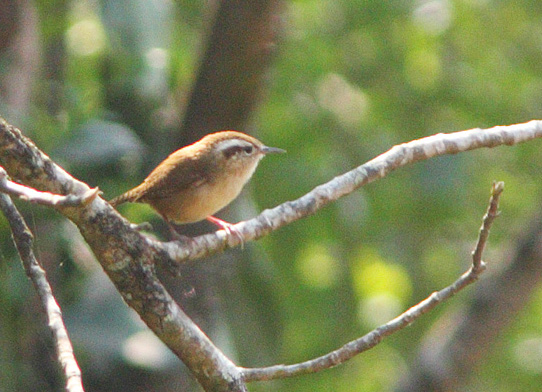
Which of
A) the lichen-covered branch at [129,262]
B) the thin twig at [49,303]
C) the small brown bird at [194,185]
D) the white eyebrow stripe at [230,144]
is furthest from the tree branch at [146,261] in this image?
the white eyebrow stripe at [230,144]

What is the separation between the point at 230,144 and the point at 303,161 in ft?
6.39

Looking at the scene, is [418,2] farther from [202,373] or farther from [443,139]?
[202,373]

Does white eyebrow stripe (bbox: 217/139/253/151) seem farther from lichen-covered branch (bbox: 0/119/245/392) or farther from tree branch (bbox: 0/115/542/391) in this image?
lichen-covered branch (bbox: 0/119/245/392)

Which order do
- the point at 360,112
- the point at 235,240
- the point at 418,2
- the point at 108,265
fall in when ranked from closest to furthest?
the point at 108,265 → the point at 235,240 → the point at 418,2 → the point at 360,112

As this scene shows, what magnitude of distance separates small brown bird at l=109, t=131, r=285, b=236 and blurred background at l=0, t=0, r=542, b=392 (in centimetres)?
88

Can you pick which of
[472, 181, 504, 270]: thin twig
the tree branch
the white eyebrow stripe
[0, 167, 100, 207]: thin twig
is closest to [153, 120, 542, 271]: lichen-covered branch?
the tree branch

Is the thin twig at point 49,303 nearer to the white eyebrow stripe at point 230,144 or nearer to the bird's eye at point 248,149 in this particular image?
the white eyebrow stripe at point 230,144

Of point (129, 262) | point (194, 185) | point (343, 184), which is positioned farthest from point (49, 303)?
point (194, 185)

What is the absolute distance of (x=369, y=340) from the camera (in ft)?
9.16

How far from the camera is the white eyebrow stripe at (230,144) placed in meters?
4.29

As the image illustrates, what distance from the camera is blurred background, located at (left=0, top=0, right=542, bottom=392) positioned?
17.3 ft

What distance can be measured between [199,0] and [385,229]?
2.61m

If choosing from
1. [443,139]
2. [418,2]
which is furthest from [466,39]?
[443,139]

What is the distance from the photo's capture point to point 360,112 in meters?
6.89
